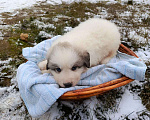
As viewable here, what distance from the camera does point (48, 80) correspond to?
2.71m

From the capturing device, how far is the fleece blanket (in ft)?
7.83

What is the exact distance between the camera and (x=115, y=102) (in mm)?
2936

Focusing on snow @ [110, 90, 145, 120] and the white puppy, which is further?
snow @ [110, 90, 145, 120]

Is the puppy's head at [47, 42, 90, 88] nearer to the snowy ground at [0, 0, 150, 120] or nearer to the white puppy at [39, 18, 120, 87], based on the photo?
the white puppy at [39, 18, 120, 87]

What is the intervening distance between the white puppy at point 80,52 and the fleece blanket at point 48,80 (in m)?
0.17

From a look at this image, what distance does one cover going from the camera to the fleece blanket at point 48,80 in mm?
2387

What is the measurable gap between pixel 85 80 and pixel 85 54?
0.56m

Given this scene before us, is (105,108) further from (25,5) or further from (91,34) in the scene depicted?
(25,5)

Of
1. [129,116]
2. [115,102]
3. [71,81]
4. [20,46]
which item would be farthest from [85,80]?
[20,46]

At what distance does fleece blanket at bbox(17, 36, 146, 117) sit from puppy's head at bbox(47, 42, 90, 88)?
144 mm

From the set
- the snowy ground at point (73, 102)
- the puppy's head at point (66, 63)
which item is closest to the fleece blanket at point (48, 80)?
the puppy's head at point (66, 63)

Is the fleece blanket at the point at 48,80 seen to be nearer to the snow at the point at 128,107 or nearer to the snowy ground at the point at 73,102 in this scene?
the snowy ground at the point at 73,102

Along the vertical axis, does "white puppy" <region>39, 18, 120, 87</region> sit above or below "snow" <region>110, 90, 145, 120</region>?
above

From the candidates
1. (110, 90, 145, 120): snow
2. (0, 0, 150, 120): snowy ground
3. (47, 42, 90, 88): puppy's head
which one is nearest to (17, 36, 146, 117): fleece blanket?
(47, 42, 90, 88): puppy's head
